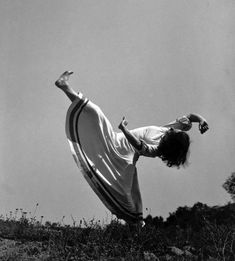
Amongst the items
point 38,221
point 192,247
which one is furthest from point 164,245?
point 38,221

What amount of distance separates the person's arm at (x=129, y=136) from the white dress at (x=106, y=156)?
9.2 inches

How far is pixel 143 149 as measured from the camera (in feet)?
24.2

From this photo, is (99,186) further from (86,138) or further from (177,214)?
(177,214)

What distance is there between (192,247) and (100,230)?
1351 millimetres

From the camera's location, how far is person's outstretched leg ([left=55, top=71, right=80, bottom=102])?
739 centimetres

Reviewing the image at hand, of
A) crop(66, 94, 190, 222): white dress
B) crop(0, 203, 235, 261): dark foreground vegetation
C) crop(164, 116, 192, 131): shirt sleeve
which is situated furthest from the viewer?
crop(164, 116, 192, 131): shirt sleeve

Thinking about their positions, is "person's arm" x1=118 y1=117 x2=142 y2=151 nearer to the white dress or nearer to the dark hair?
the white dress

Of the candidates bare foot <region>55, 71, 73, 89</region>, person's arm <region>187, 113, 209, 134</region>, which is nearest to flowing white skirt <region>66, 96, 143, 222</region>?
bare foot <region>55, 71, 73, 89</region>

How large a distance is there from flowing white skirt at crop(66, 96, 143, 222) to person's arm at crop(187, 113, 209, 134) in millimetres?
1114

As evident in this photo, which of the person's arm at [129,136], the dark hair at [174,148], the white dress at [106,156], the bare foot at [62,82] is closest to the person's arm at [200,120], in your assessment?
the dark hair at [174,148]

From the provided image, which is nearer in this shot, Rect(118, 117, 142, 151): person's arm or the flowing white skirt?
Rect(118, 117, 142, 151): person's arm

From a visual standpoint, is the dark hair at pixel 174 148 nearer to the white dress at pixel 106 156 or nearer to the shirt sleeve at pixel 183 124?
the white dress at pixel 106 156

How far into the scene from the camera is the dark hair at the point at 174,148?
24.7ft

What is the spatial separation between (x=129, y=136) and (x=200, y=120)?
1321 millimetres
